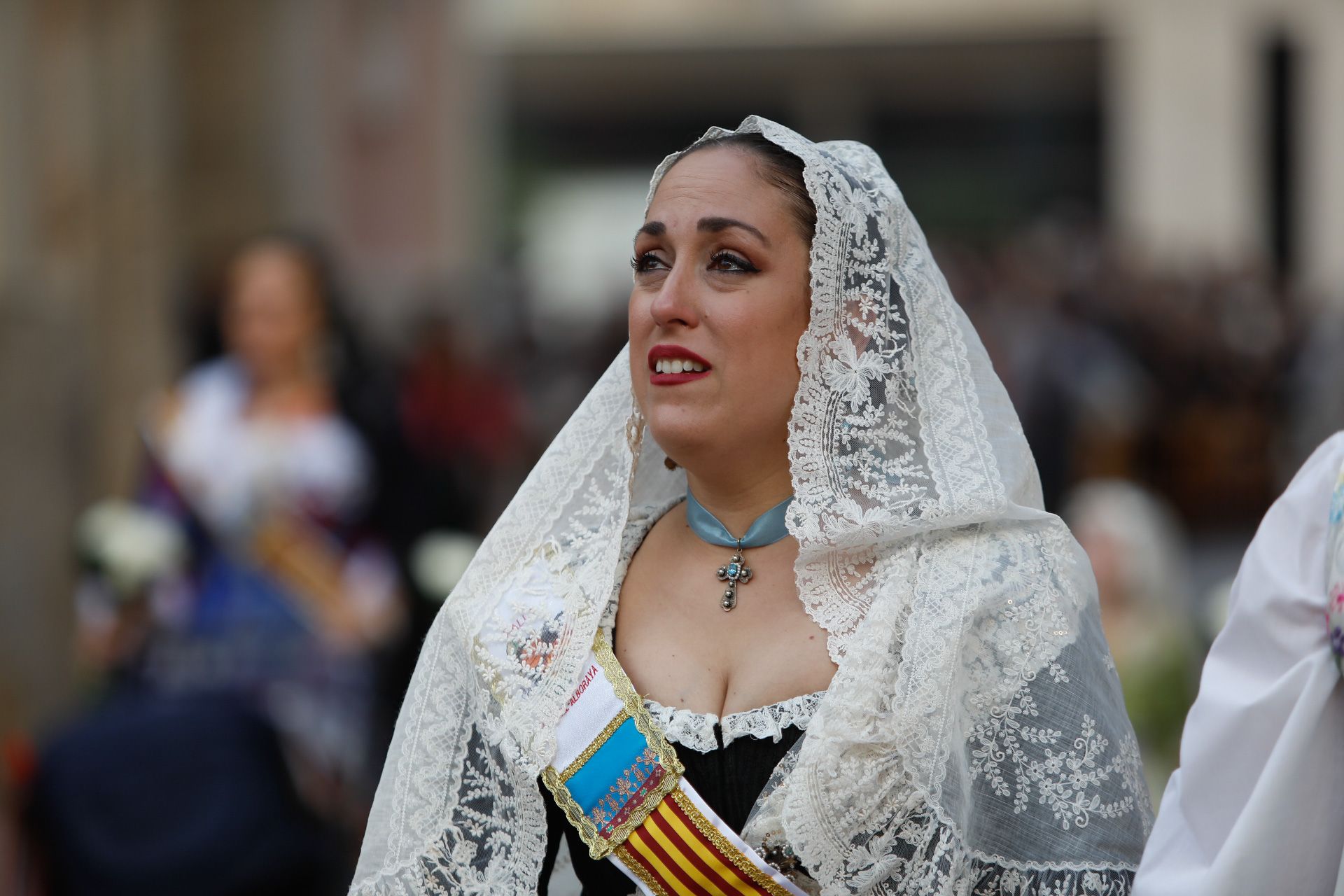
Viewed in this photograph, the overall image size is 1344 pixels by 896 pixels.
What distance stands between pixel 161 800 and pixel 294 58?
714 cm

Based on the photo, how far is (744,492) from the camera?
2.83 m

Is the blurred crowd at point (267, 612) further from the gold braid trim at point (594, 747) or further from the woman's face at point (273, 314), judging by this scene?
the gold braid trim at point (594, 747)

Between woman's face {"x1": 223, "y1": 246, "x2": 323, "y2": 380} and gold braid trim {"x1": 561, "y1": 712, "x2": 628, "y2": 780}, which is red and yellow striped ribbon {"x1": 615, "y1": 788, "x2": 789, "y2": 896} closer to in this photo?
gold braid trim {"x1": 561, "y1": 712, "x2": 628, "y2": 780}

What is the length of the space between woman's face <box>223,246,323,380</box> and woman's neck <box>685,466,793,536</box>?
11.2ft

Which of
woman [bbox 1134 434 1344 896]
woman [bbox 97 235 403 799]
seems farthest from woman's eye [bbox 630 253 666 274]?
woman [bbox 97 235 403 799]

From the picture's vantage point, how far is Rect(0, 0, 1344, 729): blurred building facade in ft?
25.8

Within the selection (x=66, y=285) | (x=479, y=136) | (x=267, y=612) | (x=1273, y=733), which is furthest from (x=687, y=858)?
(x=479, y=136)

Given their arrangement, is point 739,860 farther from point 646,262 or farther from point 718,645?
point 646,262

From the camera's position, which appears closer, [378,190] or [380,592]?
[380,592]

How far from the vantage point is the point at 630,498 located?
9.75ft

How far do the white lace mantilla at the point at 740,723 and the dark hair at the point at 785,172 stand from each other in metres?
0.65

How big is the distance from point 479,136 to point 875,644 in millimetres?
15058

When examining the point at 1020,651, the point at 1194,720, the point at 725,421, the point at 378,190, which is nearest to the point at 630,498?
the point at 725,421

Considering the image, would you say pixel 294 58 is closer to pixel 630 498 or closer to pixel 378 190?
pixel 378 190
